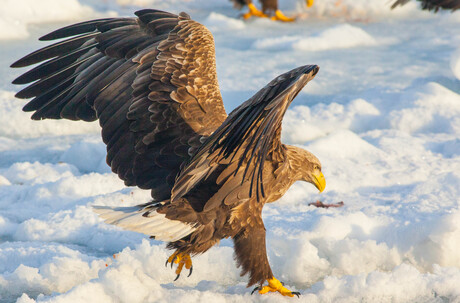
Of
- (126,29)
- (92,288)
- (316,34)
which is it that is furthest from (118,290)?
(316,34)

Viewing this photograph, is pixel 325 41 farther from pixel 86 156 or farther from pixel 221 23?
pixel 86 156

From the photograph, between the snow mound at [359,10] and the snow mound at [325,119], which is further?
the snow mound at [359,10]

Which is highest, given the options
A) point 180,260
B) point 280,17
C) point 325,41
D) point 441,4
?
point 441,4

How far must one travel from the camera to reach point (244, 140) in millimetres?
2545

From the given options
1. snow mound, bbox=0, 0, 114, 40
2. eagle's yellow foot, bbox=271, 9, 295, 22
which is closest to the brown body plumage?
snow mound, bbox=0, 0, 114, 40

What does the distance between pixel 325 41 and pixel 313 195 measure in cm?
454

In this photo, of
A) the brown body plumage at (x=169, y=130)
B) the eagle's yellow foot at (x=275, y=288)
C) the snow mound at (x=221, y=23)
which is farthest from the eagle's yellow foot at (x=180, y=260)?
the snow mound at (x=221, y=23)

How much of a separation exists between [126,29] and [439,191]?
2.22 m

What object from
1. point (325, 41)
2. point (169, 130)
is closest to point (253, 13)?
point (325, 41)

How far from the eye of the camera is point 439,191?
4289mm

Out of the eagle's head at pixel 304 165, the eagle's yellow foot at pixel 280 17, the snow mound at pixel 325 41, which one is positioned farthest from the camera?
the eagle's yellow foot at pixel 280 17

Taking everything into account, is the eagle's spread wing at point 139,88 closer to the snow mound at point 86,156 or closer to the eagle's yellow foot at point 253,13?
the snow mound at point 86,156

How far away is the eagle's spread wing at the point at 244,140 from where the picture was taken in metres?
2.39

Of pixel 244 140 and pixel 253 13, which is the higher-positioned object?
pixel 244 140
